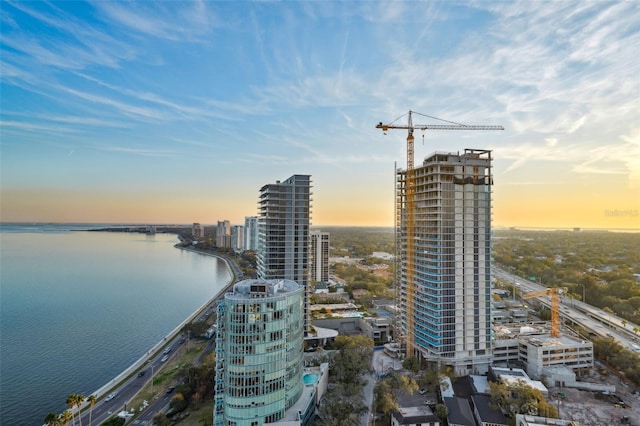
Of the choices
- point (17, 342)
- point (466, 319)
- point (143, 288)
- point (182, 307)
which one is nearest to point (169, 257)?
point (143, 288)

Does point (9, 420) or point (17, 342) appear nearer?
point (9, 420)

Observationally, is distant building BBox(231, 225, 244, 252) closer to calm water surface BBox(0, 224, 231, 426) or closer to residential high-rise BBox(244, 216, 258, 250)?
residential high-rise BBox(244, 216, 258, 250)

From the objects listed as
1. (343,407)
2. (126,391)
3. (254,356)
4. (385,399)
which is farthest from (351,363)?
(126,391)

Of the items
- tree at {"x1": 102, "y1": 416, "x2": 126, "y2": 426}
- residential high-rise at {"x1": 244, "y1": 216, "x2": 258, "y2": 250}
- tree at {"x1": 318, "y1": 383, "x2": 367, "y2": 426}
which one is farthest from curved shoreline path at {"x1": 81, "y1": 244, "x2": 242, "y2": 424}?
residential high-rise at {"x1": 244, "y1": 216, "x2": 258, "y2": 250}

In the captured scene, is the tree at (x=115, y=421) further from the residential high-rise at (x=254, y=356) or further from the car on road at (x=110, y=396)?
the residential high-rise at (x=254, y=356)

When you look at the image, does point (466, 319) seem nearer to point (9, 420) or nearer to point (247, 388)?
point (247, 388)

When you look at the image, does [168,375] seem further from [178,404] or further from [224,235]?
[224,235]
